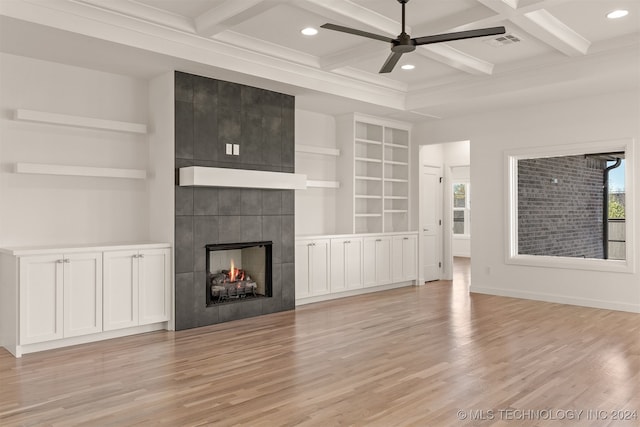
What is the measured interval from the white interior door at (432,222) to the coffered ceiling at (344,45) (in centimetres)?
218

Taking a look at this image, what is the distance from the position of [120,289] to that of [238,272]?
1578mm

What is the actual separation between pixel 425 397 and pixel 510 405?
0.52m

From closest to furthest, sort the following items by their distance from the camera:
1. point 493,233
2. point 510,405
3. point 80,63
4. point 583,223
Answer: point 510,405
point 80,63
point 583,223
point 493,233

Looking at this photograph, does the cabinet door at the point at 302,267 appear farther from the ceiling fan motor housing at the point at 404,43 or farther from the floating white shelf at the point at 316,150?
the ceiling fan motor housing at the point at 404,43

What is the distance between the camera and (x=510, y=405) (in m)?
3.19

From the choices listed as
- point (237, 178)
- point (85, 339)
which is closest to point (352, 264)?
point (237, 178)

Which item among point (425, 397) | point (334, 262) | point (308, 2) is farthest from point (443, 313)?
point (308, 2)

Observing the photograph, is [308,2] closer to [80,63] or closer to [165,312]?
[80,63]

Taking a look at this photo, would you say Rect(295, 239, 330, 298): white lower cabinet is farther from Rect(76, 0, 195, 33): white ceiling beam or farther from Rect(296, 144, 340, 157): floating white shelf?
Rect(76, 0, 195, 33): white ceiling beam

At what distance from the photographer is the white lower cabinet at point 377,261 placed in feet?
24.5

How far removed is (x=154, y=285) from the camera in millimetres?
5121

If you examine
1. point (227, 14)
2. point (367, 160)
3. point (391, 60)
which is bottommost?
point (367, 160)

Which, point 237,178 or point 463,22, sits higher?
point 463,22

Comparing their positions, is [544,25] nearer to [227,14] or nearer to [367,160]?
[227,14]
